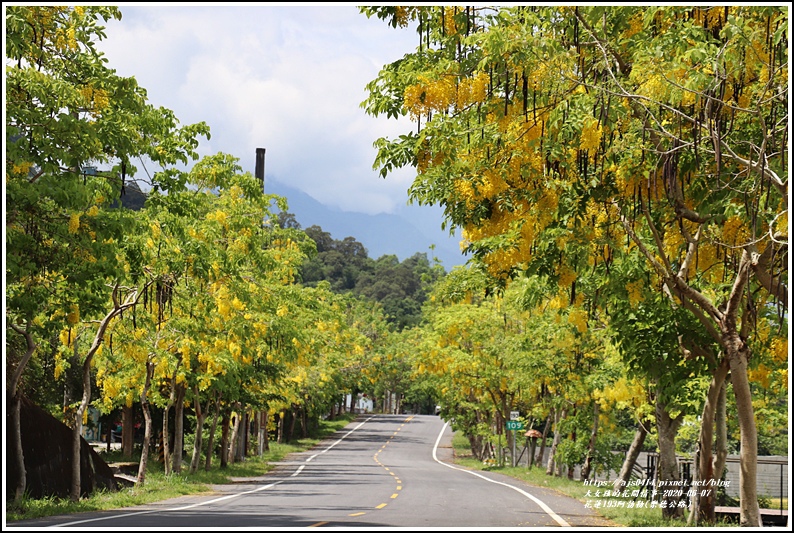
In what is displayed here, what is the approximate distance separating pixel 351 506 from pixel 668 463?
21.3 ft

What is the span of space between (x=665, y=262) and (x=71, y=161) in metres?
8.30

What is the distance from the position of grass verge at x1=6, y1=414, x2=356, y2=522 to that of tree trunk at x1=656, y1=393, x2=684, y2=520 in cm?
1086

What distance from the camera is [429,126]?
38.1 ft

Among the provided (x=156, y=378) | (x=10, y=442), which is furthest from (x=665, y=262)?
(x=156, y=378)

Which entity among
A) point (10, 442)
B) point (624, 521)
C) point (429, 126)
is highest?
point (429, 126)

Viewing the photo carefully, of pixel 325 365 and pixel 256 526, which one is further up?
pixel 325 365

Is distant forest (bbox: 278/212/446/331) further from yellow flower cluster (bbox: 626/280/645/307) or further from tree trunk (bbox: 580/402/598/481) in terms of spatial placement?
yellow flower cluster (bbox: 626/280/645/307)

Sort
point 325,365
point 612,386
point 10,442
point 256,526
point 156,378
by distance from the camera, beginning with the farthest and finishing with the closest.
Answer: point 325,365 < point 156,378 < point 612,386 < point 10,442 < point 256,526

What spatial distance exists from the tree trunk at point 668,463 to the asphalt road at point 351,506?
1491mm

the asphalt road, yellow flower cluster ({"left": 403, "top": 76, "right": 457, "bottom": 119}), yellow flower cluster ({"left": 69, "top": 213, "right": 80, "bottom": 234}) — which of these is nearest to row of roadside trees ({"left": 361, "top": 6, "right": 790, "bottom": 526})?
yellow flower cluster ({"left": 403, "top": 76, "right": 457, "bottom": 119})

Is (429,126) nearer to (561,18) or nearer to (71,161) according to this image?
(561,18)

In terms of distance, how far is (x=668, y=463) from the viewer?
20.0 m

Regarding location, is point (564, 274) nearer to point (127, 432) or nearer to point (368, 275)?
point (127, 432)

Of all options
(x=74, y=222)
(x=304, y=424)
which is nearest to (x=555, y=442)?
(x=74, y=222)
